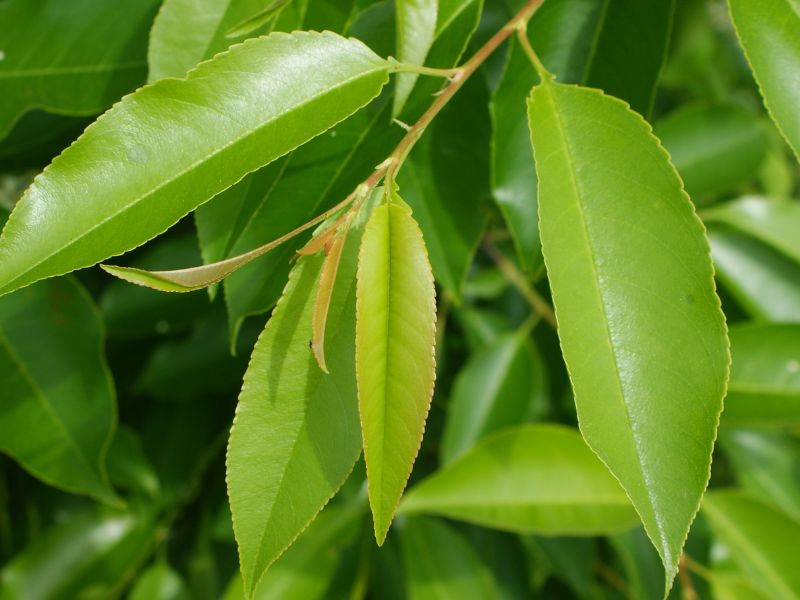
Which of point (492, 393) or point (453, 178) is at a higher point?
point (453, 178)

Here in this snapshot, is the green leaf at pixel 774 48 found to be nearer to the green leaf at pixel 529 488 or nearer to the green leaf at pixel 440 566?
the green leaf at pixel 529 488

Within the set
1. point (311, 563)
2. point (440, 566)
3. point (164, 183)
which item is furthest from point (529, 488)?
point (164, 183)

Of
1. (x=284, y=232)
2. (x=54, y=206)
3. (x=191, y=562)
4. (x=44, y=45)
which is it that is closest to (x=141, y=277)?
(x=54, y=206)

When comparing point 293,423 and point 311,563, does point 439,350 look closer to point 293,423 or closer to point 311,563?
point 311,563

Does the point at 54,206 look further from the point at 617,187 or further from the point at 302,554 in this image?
the point at 302,554

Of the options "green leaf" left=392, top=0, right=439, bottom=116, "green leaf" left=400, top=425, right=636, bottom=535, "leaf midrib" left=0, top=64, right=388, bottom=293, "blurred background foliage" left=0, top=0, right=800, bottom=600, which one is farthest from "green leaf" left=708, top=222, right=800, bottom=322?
"leaf midrib" left=0, top=64, right=388, bottom=293

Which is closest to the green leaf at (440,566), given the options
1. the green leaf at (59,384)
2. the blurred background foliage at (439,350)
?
the blurred background foliage at (439,350)
